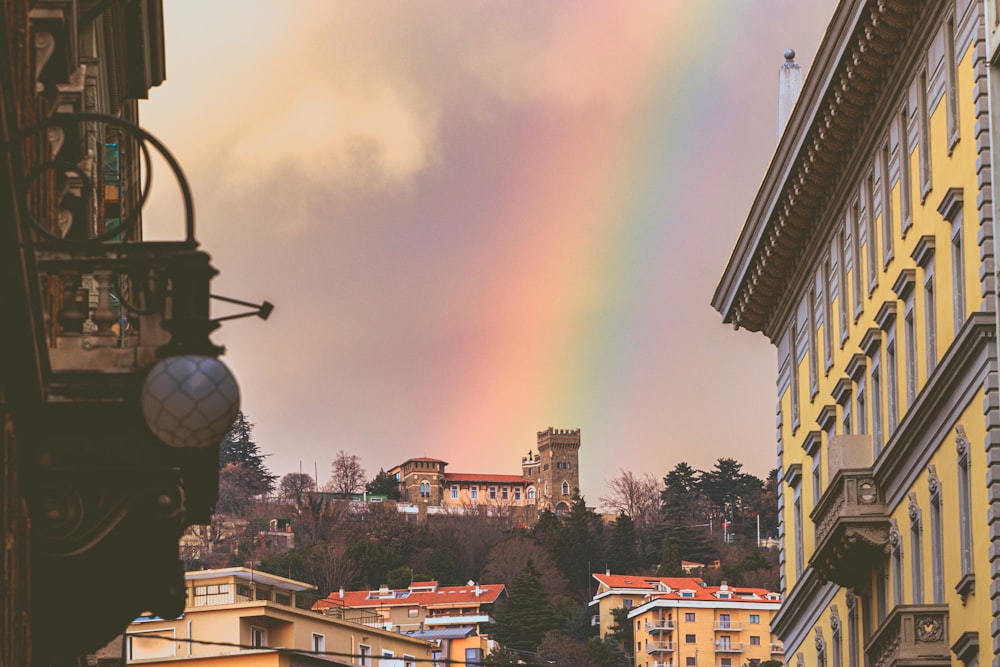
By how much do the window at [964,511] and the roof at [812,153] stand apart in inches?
319

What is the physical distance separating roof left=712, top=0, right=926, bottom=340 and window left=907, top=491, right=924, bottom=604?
8.20 meters

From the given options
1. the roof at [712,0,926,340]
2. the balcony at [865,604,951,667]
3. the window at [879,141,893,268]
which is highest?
the roof at [712,0,926,340]

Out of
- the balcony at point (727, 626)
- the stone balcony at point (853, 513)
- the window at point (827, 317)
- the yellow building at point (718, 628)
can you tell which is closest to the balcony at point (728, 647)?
the yellow building at point (718, 628)

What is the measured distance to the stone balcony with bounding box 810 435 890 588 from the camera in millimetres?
39594

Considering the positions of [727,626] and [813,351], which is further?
[727,626]

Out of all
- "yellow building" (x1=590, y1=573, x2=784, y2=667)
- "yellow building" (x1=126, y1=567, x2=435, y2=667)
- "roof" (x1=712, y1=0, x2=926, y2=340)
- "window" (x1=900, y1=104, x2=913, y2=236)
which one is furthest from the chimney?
"yellow building" (x1=590, y1=573, x2=784, y2=667)

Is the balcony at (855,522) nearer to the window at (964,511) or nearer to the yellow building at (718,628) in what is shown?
the window at (964,511)

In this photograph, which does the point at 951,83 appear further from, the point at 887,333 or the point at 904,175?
the point at 887,333

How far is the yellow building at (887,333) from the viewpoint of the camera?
32.9 metres

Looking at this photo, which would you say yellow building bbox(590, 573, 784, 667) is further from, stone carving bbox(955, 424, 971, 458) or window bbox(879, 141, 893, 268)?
stone carving bbox(955, 424, 971, 458)

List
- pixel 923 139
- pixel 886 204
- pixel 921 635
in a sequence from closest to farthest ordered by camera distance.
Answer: pixel 921 635 < pixel 923 139 < pixel 886 204

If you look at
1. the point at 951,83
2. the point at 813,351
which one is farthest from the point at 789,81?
the point at 951,83

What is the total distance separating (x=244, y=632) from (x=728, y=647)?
400 ft

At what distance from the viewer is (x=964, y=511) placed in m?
33.3
